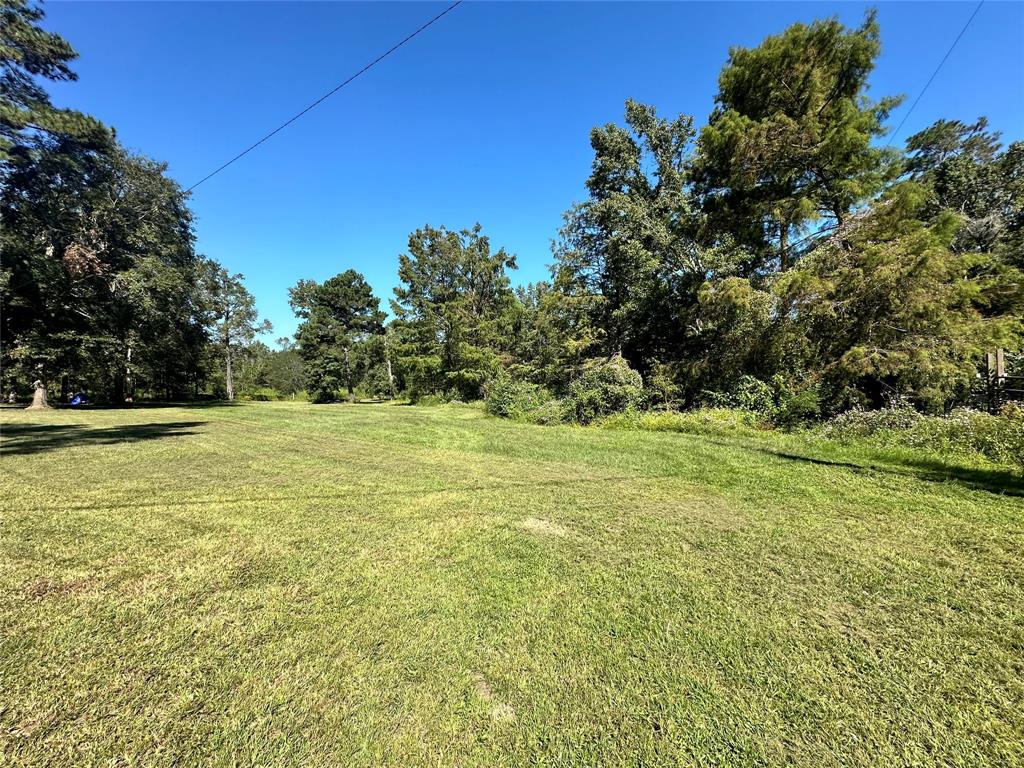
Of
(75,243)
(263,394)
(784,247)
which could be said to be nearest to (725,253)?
(784,247)

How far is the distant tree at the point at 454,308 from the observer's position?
88.6 ft

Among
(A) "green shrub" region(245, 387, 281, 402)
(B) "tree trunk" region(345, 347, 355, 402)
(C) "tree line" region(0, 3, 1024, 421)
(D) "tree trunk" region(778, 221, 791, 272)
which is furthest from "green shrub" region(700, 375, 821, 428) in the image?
(A) "green shrub" region(245, 387, 281, 402)

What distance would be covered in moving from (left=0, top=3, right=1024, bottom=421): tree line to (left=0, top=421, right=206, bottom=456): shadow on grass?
10.3 meters

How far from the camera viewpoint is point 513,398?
15273 millimetres

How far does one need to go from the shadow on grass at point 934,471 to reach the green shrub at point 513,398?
8.44 m

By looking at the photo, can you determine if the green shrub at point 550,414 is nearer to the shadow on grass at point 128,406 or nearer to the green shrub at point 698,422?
the green shrub at point 698,422

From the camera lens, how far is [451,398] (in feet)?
91.1

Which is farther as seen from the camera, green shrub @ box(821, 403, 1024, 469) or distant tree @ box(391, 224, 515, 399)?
distant tree @ box(391, 224, 515, 399)

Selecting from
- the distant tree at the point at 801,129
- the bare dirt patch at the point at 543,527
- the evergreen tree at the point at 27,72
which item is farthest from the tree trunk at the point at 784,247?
the evergreen tree at the point at 27,72

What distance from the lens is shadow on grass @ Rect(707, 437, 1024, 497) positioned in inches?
187

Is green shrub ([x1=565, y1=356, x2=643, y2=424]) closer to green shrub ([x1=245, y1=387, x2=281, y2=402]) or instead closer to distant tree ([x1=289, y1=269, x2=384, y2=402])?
distant tree ([x1=289, y1=269, x2=384, y2=402])

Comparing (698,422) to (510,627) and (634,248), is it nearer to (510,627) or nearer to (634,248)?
(634,248)

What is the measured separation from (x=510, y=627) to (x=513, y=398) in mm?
13092

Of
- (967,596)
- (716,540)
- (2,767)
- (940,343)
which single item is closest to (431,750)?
(2,767)
